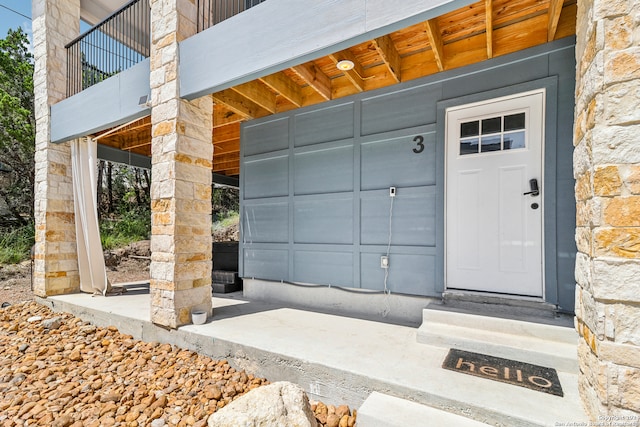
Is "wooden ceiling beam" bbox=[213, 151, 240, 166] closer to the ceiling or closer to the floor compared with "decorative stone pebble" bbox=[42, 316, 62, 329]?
closer to the ceiling

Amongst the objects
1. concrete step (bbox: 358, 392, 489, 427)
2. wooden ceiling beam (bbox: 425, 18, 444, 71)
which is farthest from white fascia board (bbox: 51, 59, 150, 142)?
concrete step (bbox: 358, 392, 489, 427)

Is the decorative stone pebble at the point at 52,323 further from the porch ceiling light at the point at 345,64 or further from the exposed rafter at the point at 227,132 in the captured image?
the porch ceiling light at the point at 345,64

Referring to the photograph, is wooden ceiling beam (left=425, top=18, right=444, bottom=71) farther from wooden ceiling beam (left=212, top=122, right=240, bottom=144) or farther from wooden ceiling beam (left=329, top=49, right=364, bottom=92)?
wooden ceiling beam (left=212, top=122, right=240, bottom=144)

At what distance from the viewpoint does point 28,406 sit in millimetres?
2178

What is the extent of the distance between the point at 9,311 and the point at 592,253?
6.69 metres

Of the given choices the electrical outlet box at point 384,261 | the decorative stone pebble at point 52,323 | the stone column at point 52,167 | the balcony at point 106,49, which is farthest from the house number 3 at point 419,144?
the stone column at point 52,167

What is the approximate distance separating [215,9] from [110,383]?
13.6 feet

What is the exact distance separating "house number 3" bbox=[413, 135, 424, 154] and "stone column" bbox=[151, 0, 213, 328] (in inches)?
90.4

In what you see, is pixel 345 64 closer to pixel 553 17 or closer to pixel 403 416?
pixel 553 17

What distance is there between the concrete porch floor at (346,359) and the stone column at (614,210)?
32cm

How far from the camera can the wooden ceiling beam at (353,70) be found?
9.85ft

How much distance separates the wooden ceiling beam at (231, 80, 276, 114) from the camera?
365 centimetres

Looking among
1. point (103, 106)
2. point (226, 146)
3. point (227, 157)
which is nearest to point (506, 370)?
point (103, 106)

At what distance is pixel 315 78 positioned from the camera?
3441 millimetres
